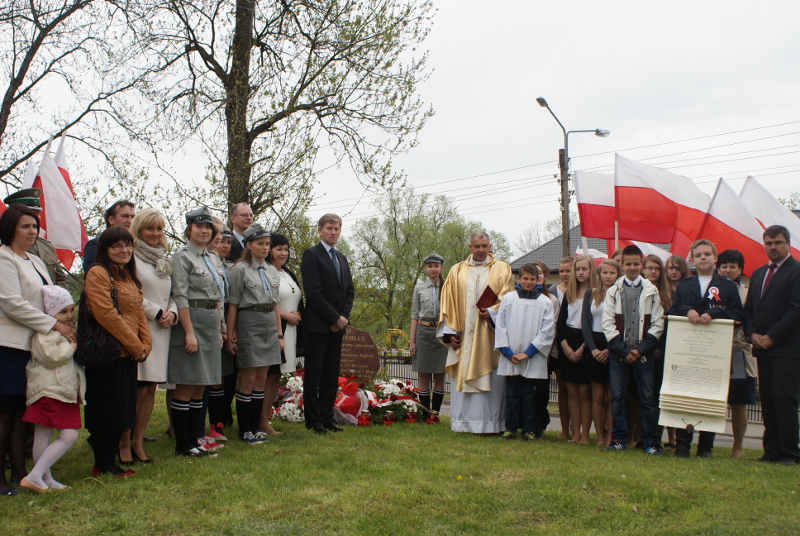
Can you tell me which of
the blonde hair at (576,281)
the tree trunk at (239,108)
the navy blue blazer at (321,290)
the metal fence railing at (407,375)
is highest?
the tree trunk at (239,108)

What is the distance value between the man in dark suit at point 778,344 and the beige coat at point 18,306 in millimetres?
6008

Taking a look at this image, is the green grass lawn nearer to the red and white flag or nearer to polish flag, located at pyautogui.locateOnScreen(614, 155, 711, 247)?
the red and white flag

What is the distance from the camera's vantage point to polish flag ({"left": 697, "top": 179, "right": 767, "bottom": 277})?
8.42 m

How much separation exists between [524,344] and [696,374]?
5.87 feet

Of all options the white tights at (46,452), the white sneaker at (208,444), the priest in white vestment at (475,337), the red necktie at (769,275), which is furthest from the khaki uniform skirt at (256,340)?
the red necktie at (769,275)

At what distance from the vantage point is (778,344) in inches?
241

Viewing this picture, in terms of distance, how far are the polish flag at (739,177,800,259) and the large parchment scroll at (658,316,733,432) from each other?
289cm

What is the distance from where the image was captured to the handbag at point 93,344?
466 cm

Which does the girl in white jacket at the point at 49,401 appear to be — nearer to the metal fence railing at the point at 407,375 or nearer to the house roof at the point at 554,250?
the metal fence railing at the point at 407,375

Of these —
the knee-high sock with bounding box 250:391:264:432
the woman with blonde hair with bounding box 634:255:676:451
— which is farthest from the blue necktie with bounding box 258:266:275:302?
the woman with blonde hair with bounding box 634:255:676:451

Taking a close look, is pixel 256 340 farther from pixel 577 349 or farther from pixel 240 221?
pixel 577 349

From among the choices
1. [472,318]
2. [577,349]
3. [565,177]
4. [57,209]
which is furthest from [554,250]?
[57,209]

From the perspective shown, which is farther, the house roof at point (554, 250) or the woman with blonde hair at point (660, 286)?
the house roof at point (554, 250)

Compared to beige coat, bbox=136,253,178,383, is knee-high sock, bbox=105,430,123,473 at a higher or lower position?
lower
